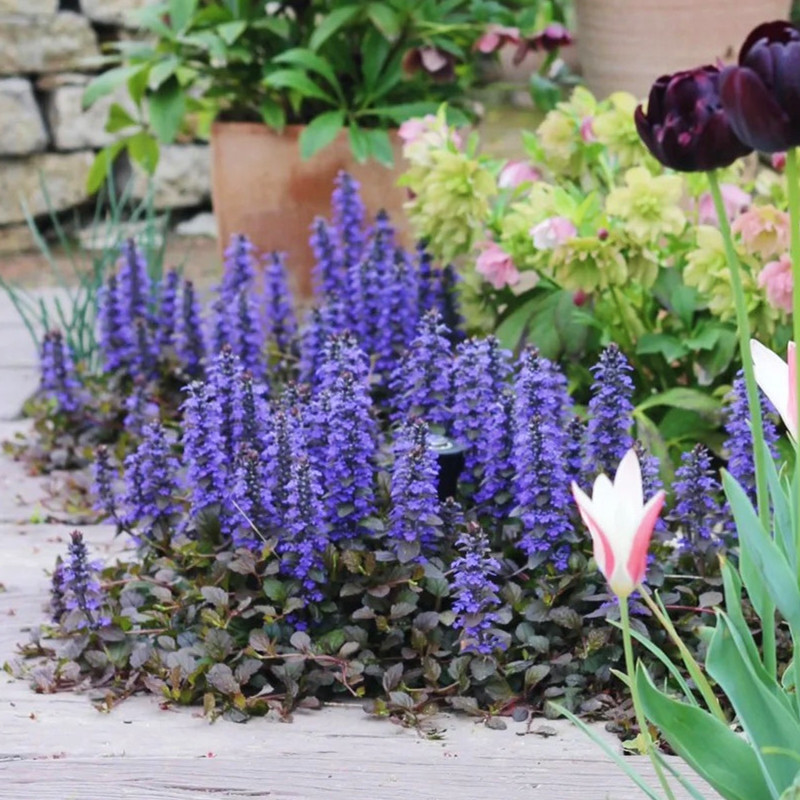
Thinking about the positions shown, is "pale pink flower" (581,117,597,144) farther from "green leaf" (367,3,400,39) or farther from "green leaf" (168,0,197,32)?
"green leaf" (168,0,197,32)

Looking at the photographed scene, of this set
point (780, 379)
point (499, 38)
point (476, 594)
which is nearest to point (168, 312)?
point (499, 38)

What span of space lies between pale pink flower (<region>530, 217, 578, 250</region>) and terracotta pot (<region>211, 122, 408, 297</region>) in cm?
123

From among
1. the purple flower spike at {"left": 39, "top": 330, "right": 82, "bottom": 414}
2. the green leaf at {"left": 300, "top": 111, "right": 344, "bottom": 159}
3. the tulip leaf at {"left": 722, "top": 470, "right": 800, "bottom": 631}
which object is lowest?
the tulip leaf at {"left": 722, "top": 470, "right": 800, "bottom": 631}

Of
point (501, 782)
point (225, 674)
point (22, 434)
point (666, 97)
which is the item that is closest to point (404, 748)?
point (501, 782)

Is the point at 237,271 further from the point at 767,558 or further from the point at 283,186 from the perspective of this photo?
the point at 767,558

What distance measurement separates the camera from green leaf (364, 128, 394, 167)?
3.75 m

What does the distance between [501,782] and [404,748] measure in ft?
0.53

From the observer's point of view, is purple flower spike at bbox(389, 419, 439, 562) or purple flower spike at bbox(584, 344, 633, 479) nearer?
purple flower spike at bbox(389, 419, 439, 562)

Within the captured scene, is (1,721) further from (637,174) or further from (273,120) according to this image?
(273,120)

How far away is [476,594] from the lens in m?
2.09

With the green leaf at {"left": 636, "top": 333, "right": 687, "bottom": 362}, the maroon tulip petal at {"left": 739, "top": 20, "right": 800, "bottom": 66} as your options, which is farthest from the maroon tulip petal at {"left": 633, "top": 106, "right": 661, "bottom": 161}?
the green leaf at {"left": 636, "top": 333, "right": 687, "bottom": 362}

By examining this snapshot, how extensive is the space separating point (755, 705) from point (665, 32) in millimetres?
2925

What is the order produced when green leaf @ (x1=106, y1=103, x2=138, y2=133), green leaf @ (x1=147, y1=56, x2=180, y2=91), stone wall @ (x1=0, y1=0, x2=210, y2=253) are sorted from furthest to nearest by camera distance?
stone wall @ (x1=0, y1=0, x2=210, y2=253), green leaf @ (x1=106, y1=103, x2=138, y2=133), green leaf @ (x1=147, y1=56, x2=180, y2=91)

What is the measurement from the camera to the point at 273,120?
399 cm
